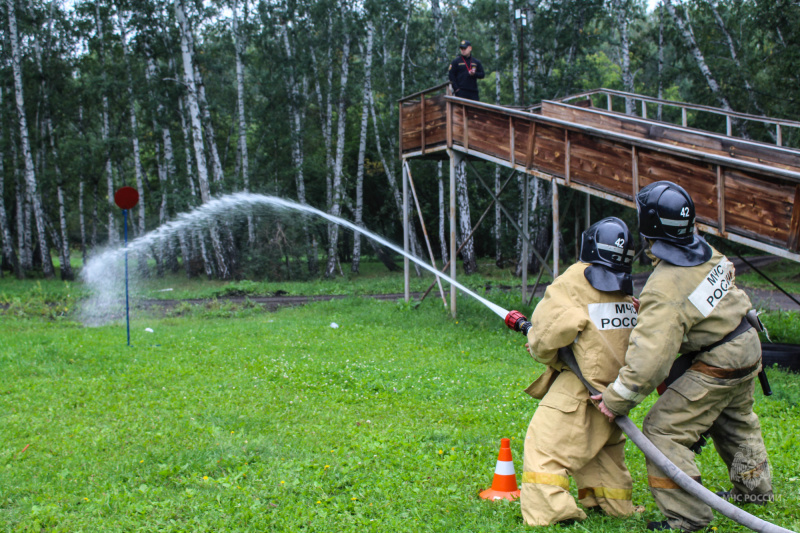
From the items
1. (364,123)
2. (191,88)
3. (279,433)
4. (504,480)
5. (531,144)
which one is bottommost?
(279,433)

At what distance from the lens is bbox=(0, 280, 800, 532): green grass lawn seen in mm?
4617

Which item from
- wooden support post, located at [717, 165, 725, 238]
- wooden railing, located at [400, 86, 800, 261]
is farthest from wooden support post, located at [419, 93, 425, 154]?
wooden support post, located at [717, 165, 725, 238]

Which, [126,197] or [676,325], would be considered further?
[126,197]

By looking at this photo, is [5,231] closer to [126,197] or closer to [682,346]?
[126,197]

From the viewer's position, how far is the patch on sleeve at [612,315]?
4141 mm

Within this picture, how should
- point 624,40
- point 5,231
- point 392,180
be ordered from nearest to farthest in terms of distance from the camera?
point 624,40 < point 5,231 < point 392,180

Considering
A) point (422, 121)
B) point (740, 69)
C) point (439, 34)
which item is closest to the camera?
point (422, 121)

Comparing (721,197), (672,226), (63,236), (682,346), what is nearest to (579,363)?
(682,346)

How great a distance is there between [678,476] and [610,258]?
1.36m

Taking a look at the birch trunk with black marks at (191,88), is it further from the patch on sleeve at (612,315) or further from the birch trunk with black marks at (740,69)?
the patch on sleeve at (612,315)

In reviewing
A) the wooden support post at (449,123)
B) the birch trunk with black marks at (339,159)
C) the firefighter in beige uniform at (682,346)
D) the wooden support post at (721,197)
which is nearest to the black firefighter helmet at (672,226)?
the firefighter in beige uniform at (682,346)

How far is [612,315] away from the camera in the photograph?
13.8 feet

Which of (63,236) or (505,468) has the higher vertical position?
(505,468)

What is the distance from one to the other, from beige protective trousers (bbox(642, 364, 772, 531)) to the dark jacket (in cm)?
1139
